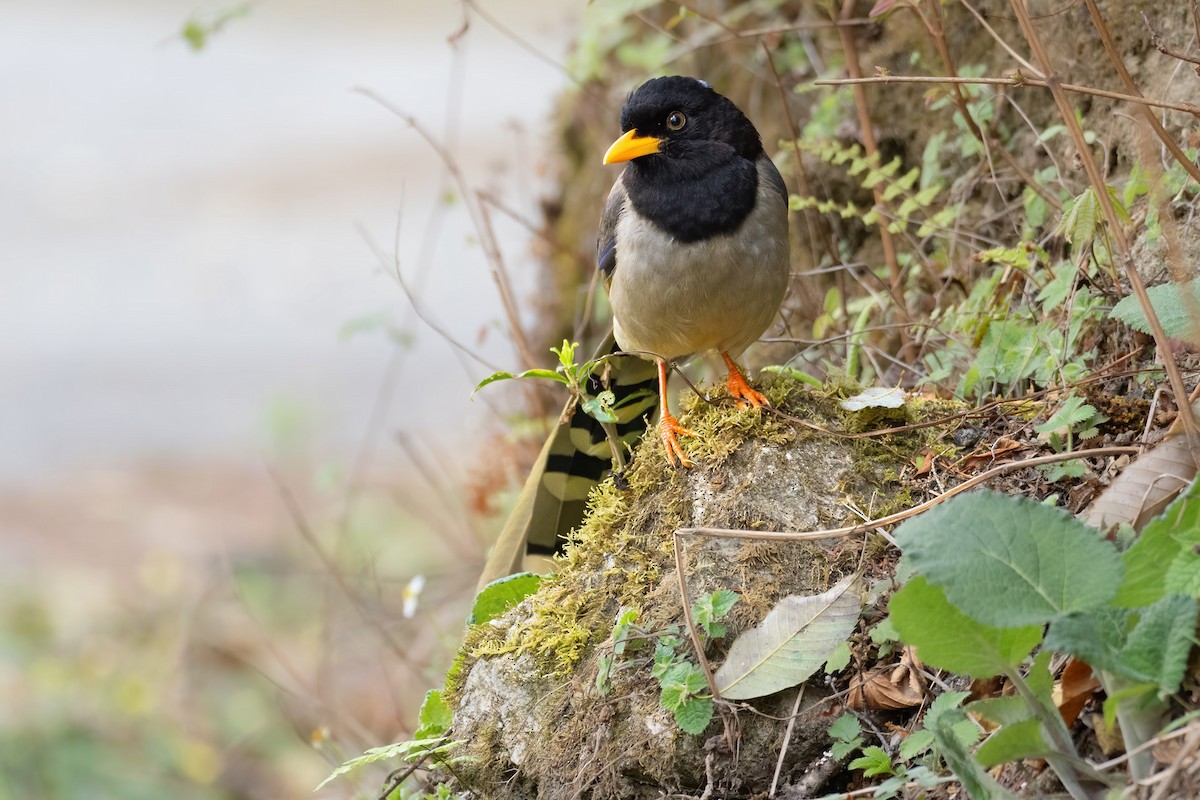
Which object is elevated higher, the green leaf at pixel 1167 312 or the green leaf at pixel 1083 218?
the green leaf at pixel 1083 218

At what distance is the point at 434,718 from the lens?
289cm

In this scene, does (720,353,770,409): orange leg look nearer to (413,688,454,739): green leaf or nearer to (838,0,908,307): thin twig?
(838,0,908,307): thin twig

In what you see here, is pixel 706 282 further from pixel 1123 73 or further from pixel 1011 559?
pixel 1011 559

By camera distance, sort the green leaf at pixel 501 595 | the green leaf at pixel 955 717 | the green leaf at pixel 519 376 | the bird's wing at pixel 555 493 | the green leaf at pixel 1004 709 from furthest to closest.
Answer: the bird's wing at pixel 555 493, the green leaf at pixel 501 595, the green leaf at pixel 519 376, the green leaf at pixel 955 717, the green leaf at pixel 1004 709

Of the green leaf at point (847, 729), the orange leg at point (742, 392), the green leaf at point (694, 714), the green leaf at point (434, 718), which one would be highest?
the orange leg at point (742, 392)

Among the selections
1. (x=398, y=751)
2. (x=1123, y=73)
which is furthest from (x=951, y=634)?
(x=1123, y=73)

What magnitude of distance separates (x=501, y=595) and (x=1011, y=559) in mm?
1557

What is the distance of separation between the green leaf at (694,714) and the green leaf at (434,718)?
71 cm

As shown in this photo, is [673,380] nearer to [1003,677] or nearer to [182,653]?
[1003,677]

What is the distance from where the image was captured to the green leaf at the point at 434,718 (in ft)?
9.36

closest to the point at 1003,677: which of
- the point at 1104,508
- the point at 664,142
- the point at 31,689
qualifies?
the point at 1104,508

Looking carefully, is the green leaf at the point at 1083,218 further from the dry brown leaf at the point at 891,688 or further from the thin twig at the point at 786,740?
the thin twig at the point at 786,740

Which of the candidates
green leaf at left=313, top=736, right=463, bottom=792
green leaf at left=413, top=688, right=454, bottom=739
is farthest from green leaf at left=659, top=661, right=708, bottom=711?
green leaf at left=413, top=688, right=454, bottom=739

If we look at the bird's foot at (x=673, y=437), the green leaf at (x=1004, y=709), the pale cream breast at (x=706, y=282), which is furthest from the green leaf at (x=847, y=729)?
the pale cream breast at (x=706, y=282)
